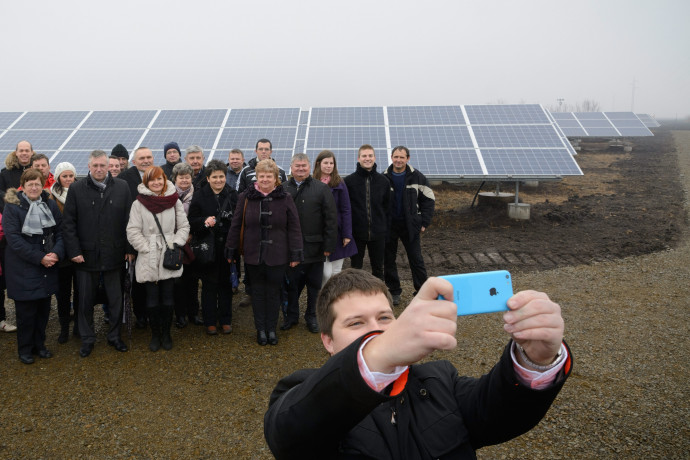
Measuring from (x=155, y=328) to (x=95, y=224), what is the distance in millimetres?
1315

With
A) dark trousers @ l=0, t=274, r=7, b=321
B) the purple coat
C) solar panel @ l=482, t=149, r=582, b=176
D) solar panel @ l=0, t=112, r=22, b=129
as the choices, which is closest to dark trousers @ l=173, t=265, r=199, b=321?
the purple coat

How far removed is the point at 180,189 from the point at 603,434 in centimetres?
495

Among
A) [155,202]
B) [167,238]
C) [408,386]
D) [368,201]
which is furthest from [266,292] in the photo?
[408,386]

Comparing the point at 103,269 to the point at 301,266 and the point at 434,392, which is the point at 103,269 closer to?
the point at 301,266

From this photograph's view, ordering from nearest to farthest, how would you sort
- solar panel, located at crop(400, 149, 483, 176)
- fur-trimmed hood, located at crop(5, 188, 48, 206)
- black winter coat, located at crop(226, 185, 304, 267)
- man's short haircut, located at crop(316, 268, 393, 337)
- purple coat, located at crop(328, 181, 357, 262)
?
man's short haircut, located at crop(316, 268, 393, 337), fur-trimmed hood, located at crop(5, 188, 48, 206), black winter coat, located at crop(226, 185, 304, 267), purple coat, located at crop(328, 181, 357, 262), solar panel, located at crop(400, 149, 483, 176)

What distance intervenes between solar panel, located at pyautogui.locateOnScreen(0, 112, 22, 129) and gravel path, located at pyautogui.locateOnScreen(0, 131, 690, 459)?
36.5ft

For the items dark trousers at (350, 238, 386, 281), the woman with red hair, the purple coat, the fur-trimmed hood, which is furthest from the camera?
dark trousers at (350, 238, 386, 281)

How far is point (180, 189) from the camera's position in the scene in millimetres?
5863

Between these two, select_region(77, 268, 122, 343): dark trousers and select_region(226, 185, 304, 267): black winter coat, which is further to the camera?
select_region(226, 185, 304, 267): black winter coat

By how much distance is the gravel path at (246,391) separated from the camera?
12.2 ft

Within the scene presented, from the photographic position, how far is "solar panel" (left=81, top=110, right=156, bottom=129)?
45.8 ft

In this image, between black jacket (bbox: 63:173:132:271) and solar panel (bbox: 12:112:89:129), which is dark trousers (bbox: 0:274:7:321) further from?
solar panel (bbox: 12:112:89:129)

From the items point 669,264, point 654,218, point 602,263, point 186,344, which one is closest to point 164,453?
point 186,344

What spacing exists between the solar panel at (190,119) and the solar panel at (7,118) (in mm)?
4269
